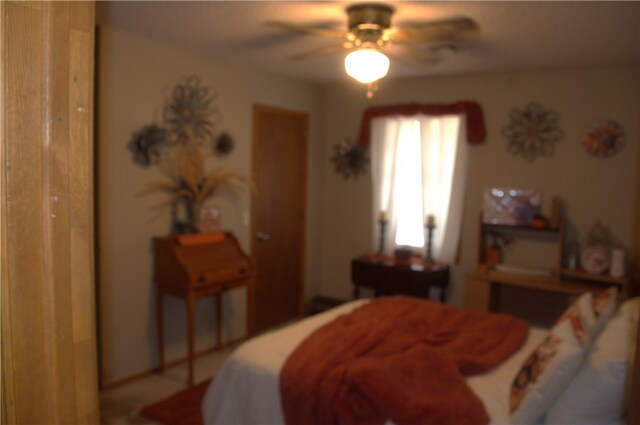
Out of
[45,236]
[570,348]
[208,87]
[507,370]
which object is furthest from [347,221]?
[45,236]

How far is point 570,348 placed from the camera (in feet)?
6.79

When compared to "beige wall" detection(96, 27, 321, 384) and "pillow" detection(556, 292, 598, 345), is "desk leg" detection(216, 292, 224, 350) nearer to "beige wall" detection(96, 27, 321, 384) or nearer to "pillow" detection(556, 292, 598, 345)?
"beige wall" detection(96, 27, 321, 384)

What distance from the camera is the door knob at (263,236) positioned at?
15.4 feet

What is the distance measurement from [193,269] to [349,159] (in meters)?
2.18

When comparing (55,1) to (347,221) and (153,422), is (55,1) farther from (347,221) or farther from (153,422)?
(347,221)

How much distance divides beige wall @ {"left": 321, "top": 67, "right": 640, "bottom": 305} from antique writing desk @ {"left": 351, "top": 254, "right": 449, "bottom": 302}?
299 millimetres

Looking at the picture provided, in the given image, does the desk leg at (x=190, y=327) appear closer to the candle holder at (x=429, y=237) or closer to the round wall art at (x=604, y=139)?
the candle holder at (x=429, y=237)

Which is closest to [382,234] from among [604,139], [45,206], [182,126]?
[604,139]

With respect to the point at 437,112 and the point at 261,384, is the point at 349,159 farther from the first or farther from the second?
the point at 261,384

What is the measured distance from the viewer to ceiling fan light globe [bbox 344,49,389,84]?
102 inches

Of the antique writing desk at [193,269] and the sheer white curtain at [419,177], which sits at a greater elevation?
the sheer white curtain at [419,177]

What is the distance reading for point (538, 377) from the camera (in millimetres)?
2041

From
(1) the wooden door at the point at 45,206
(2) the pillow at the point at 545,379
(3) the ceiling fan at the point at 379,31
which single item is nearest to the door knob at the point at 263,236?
(3) the ceiling fan at the point at 379,31

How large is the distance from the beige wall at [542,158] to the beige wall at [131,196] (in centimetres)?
145
